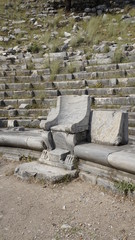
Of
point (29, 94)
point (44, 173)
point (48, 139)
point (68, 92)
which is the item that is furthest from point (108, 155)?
point (29, 94)

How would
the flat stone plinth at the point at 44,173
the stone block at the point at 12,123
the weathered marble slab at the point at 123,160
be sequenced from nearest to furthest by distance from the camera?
the weathered marble slab at the point at 123,160, the flat stone plinth at the point at 44,173, the stone block at the point at 12,123

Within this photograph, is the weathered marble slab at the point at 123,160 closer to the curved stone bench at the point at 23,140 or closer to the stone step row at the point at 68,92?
the curved stone bench at the point at 23,140

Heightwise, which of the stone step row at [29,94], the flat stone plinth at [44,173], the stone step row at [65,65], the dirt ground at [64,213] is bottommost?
the dirt ground at [64,213]

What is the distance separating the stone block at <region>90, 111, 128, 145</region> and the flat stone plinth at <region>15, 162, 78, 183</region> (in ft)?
2.46

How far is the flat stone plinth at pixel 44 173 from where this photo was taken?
14.0 feet

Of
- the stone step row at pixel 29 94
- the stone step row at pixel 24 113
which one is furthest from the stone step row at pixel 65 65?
the stone step row at pixel 24 113

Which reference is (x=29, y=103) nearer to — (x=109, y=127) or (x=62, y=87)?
(x=62, y=87)

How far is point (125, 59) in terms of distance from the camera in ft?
28.0

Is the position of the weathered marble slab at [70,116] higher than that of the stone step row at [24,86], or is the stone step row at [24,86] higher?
the stone step row at [24,86]

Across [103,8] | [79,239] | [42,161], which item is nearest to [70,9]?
[103,8]

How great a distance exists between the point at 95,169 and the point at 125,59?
5.29 meters

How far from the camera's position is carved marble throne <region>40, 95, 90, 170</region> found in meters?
4.63

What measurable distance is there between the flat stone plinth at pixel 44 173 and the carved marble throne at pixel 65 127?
7.7 inches

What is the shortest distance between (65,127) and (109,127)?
2.47 ft
